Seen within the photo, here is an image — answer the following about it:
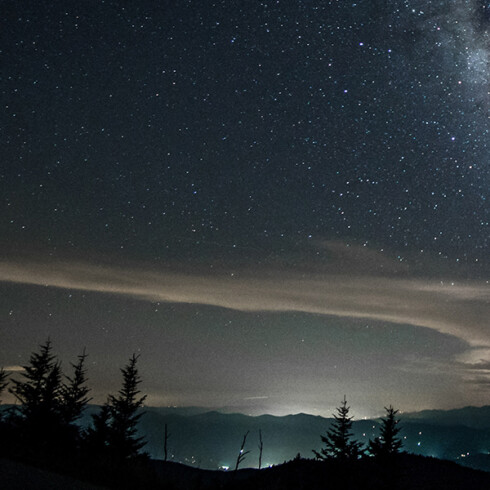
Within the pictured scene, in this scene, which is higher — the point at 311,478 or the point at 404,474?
the point at 404,474

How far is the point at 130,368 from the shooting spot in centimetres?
3103

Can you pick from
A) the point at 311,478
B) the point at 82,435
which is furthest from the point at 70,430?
the point at 311,478

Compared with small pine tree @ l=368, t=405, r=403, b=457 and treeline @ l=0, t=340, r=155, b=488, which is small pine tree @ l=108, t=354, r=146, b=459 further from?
small pine tree @ l=368, t=405, r=403, b=457

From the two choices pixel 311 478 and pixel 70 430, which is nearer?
pixel 70 430

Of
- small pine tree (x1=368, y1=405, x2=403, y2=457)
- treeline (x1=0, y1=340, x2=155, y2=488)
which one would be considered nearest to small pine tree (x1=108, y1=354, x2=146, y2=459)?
treeline (x1=0, y1=340, x2=155, y2=488)

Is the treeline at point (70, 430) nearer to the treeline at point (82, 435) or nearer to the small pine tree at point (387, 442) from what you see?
the treeline at point (82, 435)

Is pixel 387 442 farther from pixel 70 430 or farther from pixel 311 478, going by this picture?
pixel 70 430

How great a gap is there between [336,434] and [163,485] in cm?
3336

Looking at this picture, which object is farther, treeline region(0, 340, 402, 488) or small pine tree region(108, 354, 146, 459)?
small pine tree region(108, 354, 146, 459)

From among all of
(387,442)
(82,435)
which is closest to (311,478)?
(387,442)

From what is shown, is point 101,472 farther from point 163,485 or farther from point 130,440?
point 130,440

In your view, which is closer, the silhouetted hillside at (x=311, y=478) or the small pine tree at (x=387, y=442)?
the silhouetted hillside at (x=311, y=478)

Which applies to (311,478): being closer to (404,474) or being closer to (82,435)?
(404,474)

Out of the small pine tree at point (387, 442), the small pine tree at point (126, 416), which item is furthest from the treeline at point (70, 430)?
the small pine tree at point (387, 442)
